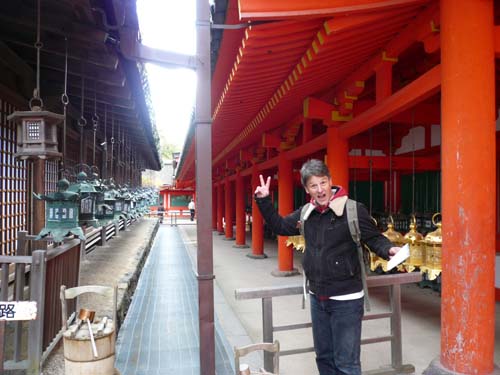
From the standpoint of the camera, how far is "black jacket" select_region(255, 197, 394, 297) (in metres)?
2.41

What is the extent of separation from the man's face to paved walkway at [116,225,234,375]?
6.23ft

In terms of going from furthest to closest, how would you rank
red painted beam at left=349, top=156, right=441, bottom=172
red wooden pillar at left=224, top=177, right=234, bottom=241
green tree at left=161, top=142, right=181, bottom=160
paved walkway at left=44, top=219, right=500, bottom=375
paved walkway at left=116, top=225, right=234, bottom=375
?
green tree at left=161, top=142, right=181, bottom=160 < red wooden pillar at left=224, top=177, right=234, bottom=241 < red painted beam at left=349, top=156, right=441, bottom=172 < paved walkway at left=44, top=219, right=500, bottom=375 < paved walkway at left=116, top=225, right=234, bottom=375

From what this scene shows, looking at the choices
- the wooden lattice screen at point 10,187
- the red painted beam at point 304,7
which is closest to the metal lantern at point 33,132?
the wooden lattice screen at point 10,187

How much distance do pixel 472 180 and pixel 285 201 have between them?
5.45 m

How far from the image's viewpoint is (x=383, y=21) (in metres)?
3.26

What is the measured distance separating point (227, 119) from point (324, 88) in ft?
6.06

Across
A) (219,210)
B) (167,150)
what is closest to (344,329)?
(219,210)

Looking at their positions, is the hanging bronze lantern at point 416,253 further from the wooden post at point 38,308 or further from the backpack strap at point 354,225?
the wooden post at point 38,308

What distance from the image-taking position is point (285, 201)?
8086 mm

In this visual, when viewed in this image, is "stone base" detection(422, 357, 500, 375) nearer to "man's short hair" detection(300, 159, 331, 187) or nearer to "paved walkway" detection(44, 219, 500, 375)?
"paved walkway" detection(44, 219, 500, 375)

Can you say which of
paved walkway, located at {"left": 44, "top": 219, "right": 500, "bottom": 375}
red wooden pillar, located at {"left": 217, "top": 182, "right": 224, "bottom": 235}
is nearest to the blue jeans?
paved walkway, located at {"left": 44, "top": 219, "right": 500, "bottom": 375}

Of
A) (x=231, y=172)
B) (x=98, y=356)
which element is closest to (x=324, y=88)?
(x=98, y=356)

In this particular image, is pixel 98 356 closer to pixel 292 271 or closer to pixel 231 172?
pixel 292 271

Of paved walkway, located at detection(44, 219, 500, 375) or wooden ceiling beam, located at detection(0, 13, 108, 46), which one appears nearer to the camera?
paved walkway, located at detection(44, 219, 500, 375)
